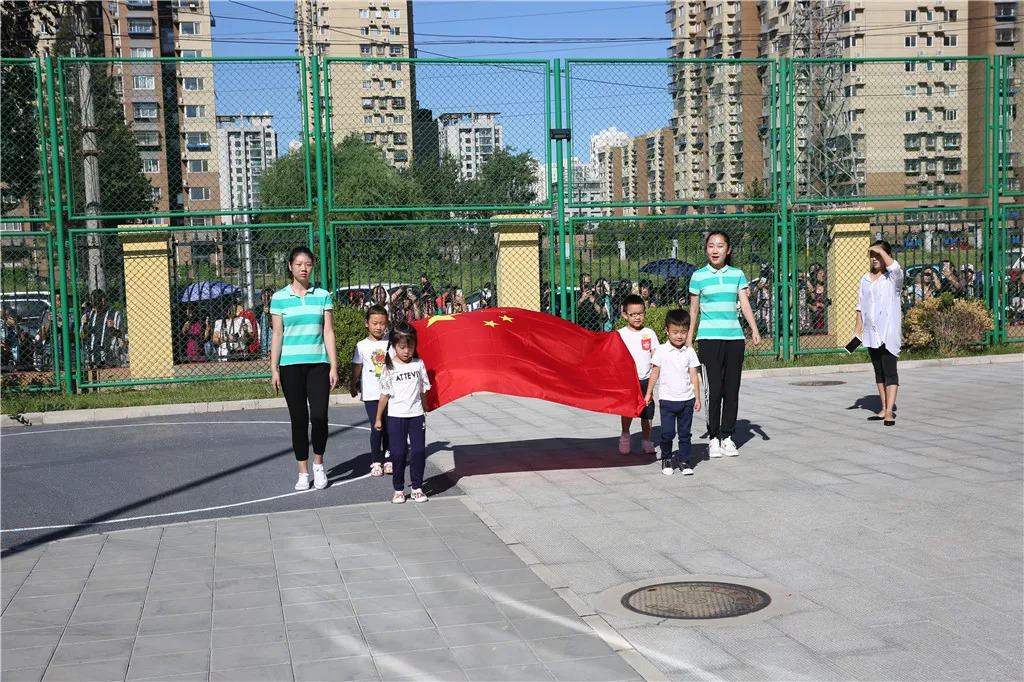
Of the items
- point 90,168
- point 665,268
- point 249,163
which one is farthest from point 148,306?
point 665,268

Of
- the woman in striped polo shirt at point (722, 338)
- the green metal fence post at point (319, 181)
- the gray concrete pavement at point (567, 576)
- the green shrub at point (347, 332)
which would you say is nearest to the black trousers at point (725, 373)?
the woman in striped polo shirt at point (722, 338)

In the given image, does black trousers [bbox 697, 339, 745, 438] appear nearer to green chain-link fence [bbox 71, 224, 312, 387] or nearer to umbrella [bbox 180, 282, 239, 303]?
green chain-link fence [bbox 71, 224, 312, 387]

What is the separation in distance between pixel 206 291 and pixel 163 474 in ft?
31.3

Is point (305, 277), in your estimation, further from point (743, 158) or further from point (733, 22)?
point (733, 22)

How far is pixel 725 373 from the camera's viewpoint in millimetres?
10664

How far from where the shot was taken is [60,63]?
1708 cm

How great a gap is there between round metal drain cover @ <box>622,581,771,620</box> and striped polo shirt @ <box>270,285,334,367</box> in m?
4.26

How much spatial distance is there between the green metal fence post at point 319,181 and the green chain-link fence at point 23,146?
4036 millimetres

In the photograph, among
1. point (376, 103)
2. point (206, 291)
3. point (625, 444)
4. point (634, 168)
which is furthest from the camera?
point (376, 103)

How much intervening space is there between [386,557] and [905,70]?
1650 centimetres

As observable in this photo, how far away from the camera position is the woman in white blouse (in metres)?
12.3

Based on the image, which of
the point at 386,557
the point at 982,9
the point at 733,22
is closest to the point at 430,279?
the point at 386,557

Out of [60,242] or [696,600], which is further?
[60,242]

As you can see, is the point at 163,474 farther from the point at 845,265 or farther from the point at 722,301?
the point at 845,265
